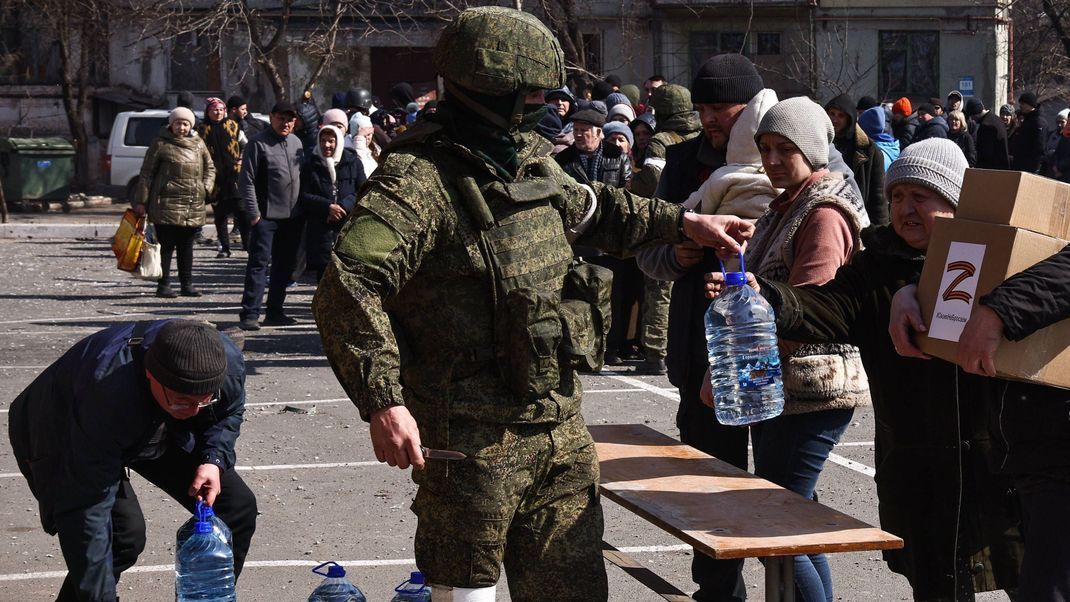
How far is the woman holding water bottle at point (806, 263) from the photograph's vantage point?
14.9 ft

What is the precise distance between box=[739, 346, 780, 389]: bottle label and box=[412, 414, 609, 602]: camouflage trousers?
2.31ft

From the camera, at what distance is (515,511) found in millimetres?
3900

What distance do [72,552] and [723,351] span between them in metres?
2.26

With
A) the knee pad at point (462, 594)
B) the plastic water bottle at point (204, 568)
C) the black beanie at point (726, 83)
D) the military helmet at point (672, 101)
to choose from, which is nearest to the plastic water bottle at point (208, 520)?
the plastic water bottle at point (204, 568)

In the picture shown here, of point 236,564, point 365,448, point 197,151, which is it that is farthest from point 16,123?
point 236,564

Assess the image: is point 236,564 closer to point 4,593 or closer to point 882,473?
point 4,593

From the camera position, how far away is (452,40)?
12.5 ft

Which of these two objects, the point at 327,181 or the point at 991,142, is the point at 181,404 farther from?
the point at 991,142

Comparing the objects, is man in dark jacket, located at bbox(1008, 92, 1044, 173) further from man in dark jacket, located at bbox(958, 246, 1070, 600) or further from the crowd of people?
man in dark jacket, located at bbox(958, 246, 1070, 600)

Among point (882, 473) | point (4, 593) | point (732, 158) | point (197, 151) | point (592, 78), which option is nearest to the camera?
point (882, 473)

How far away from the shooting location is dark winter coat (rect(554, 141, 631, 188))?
35.0 feet

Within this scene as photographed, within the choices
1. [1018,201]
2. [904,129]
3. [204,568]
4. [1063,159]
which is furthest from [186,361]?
[1063,159]

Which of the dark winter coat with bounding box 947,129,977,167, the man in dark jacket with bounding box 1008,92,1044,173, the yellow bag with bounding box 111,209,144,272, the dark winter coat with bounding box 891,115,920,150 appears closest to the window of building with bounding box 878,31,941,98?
the man in dark jacket with bounding box 1008,92,1044,173

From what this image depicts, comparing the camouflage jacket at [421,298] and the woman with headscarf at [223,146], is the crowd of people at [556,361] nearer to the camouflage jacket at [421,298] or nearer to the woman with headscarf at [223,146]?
the camouflage jacket at [421,298]
